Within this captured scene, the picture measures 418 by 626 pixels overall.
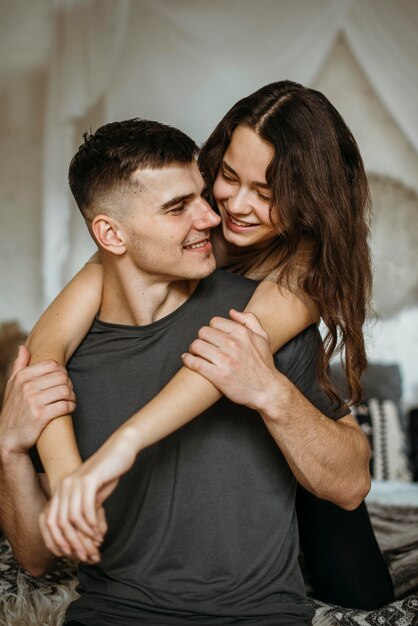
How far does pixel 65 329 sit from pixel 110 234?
23cm

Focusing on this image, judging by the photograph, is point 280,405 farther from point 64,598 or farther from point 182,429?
point 64,598

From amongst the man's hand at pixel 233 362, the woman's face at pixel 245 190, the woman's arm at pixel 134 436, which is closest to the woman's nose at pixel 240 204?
the woman's face at pixel 245 190

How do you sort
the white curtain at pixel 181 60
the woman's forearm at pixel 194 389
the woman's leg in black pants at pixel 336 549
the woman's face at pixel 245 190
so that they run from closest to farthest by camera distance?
1. the woman's forearm at pixel 194 389
2. the woman's face at pixel 245 190
3. the woman's leg in black pants at pixel 336 549
4. the white curtain at pixel 181 60

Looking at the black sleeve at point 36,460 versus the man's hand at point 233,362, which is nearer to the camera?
the man's hand at point 233,362

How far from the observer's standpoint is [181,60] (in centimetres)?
401

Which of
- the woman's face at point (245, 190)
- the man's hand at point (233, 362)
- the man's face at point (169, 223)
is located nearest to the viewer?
the man's hand at point (233, 362)

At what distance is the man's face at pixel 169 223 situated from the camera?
172 cm

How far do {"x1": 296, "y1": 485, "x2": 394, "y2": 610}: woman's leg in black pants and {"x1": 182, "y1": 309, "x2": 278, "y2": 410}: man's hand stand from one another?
754 millimetres

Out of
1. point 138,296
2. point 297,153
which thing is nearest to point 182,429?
point 138,296

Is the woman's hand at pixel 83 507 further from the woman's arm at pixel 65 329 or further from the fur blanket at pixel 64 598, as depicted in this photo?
the fur blanket at pixel 64 598

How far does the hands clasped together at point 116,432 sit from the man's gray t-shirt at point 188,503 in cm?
15

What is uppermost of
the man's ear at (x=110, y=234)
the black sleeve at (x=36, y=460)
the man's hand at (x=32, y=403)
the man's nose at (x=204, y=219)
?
the man's ear at (x=110, y=234)

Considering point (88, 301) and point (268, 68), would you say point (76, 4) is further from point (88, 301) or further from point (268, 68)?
point (88, 301)

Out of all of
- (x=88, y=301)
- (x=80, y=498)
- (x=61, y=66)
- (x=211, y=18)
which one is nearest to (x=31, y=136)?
(x=61, y=66)
